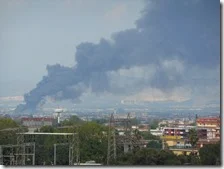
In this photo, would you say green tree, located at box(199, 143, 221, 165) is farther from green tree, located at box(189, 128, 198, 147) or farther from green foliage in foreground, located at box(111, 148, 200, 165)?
green tree, located at box(189, 128, 198, 147)

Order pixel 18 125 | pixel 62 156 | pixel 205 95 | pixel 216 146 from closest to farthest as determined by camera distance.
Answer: pixel 216 146 < pixel 205 95 < pixel 62 156 < pixel 18 125

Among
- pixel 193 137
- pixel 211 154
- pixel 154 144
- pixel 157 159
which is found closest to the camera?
pixel 211 154

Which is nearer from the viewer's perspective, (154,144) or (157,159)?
(157,159)

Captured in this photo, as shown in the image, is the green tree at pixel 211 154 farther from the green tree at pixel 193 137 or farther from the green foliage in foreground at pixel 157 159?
the green tree at pixel 193 137

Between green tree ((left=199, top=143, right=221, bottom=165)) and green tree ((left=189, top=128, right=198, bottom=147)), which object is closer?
green tree ((left=199, top=143, right=221, bottom=165))

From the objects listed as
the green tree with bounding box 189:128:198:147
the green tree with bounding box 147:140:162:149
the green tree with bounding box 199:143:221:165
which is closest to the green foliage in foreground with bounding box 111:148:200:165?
the green tree with bounding box 199:143:221:165

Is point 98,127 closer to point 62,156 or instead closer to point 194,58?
point 62,156

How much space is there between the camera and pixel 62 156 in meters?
10.6

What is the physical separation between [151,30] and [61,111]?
298cm

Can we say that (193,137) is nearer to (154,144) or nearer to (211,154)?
(154,144)

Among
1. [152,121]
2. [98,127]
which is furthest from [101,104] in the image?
[152,121]

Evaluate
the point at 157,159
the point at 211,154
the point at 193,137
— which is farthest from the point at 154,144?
the point at 211,154

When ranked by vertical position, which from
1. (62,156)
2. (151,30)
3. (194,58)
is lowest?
(62,156)

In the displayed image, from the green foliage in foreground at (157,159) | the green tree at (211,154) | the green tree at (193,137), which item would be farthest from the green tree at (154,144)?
the green foliage in foreground at (157,159)
